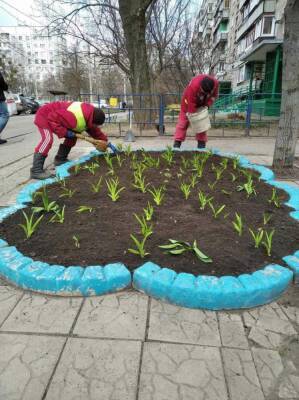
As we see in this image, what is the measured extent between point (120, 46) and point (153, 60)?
368cm

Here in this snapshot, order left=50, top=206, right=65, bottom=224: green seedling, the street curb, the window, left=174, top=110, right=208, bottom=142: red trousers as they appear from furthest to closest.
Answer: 1. the window
2. left=174, top=110, right=208, bottom=142: red trousers
3. left=50, top=206, right=65, bottom=224: green seedling
4. the street curb

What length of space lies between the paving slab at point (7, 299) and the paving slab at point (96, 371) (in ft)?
1.50

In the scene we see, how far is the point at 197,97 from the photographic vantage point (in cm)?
514

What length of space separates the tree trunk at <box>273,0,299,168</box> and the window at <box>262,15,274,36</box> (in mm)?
19233

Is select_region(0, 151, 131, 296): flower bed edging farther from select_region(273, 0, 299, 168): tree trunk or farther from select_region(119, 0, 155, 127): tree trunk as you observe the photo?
select_region(119, 0, 155, 127): tree trunk

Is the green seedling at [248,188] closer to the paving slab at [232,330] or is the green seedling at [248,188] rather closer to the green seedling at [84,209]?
the green seedling at [84,209]

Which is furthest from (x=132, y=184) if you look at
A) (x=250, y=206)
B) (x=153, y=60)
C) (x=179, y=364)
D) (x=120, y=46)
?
(x=153, y=60)

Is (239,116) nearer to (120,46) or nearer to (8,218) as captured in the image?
(120,46)

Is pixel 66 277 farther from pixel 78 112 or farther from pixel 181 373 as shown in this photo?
pixel 78 112

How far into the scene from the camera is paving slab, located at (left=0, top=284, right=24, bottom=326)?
5.50 feet

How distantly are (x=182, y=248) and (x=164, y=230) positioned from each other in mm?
330

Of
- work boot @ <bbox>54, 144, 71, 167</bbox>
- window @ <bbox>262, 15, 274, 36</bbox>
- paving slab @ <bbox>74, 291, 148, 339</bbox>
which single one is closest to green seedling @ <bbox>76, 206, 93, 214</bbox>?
paving slab @ <bbox>74, 291, 148, 339</bbox>

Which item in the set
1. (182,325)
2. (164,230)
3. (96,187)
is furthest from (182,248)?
(96,187)

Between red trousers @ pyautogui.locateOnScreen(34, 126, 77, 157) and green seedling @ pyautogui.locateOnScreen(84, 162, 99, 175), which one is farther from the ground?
red trousers @ pyautogui.locateOnScreen(34, 126, 77, 157)
